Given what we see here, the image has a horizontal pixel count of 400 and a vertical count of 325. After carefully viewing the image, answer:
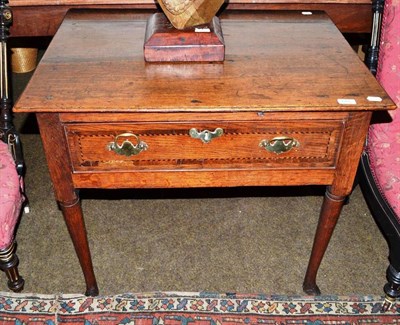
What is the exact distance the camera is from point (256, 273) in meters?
1.99

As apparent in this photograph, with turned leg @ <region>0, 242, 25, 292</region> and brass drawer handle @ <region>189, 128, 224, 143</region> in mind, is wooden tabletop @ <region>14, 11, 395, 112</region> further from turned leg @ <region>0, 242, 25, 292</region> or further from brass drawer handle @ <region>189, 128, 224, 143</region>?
turned leg @ <region>0, 242, 25, 292</region>

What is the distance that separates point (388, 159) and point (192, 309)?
0.91 meters

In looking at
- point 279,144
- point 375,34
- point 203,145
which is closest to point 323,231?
point 279,144

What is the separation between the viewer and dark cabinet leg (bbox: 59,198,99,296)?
5.04 ft

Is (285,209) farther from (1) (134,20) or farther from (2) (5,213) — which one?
(2) (5,213)

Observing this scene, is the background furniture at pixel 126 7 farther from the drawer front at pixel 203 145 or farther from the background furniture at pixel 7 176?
the drawer front at pixel 203 145

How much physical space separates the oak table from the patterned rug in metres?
0.42

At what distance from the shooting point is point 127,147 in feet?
4.44

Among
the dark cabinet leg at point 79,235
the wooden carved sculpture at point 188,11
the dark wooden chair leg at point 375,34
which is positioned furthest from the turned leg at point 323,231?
the dark cabinet leg at point 79,235

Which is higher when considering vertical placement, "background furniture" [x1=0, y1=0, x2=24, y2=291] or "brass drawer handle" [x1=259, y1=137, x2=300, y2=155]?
"brass drawer handle" [x1=259, y1=137, x2=300, y2=155]

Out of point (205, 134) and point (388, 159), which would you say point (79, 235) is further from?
point (388, 159)

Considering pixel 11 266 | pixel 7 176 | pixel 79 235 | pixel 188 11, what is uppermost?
pixel 188 11

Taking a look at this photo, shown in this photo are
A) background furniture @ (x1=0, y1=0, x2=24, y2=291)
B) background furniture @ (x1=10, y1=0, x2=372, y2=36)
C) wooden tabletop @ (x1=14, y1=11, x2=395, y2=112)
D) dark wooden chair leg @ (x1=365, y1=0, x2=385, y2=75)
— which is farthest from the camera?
background furniture @ (x1=10, y1=0, x2=372, y2=36)

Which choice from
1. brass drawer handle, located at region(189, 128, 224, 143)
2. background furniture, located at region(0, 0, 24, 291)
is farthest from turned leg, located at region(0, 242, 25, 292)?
brass drawer handle, located at region(189, 128, 224, 143)
